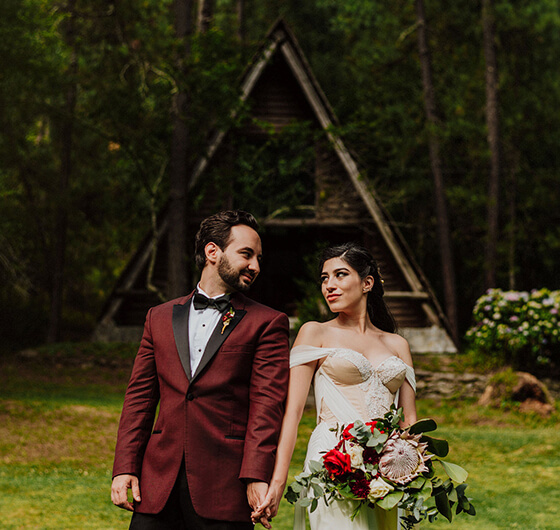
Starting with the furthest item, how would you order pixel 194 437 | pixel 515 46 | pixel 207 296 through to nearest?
pixel 515 46
pixel 207 296
pixel 194 437

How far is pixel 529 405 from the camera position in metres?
12.4

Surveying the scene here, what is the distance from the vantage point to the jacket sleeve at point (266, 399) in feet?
10.5

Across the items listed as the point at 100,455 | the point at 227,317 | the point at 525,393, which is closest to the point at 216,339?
the point at 227,317

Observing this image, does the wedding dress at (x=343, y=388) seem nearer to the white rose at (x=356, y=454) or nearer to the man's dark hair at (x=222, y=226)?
the white rose at (x=356, y=454)

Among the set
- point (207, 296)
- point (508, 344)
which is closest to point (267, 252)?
point (508, 344)

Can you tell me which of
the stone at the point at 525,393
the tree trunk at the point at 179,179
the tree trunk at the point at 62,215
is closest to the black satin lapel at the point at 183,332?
the stone at the point at 525,393

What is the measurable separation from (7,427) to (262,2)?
23370 millimetres

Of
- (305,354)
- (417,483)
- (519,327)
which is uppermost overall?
(305,354)

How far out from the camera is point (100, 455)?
9484 millimetres

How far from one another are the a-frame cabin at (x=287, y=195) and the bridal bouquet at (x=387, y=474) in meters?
12.2

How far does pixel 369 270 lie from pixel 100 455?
22.3ft

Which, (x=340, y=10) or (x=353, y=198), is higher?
(x=340, y=10)

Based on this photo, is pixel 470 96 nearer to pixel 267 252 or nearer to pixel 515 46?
pixel 515 46

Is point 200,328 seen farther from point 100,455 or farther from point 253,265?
point 100,455
